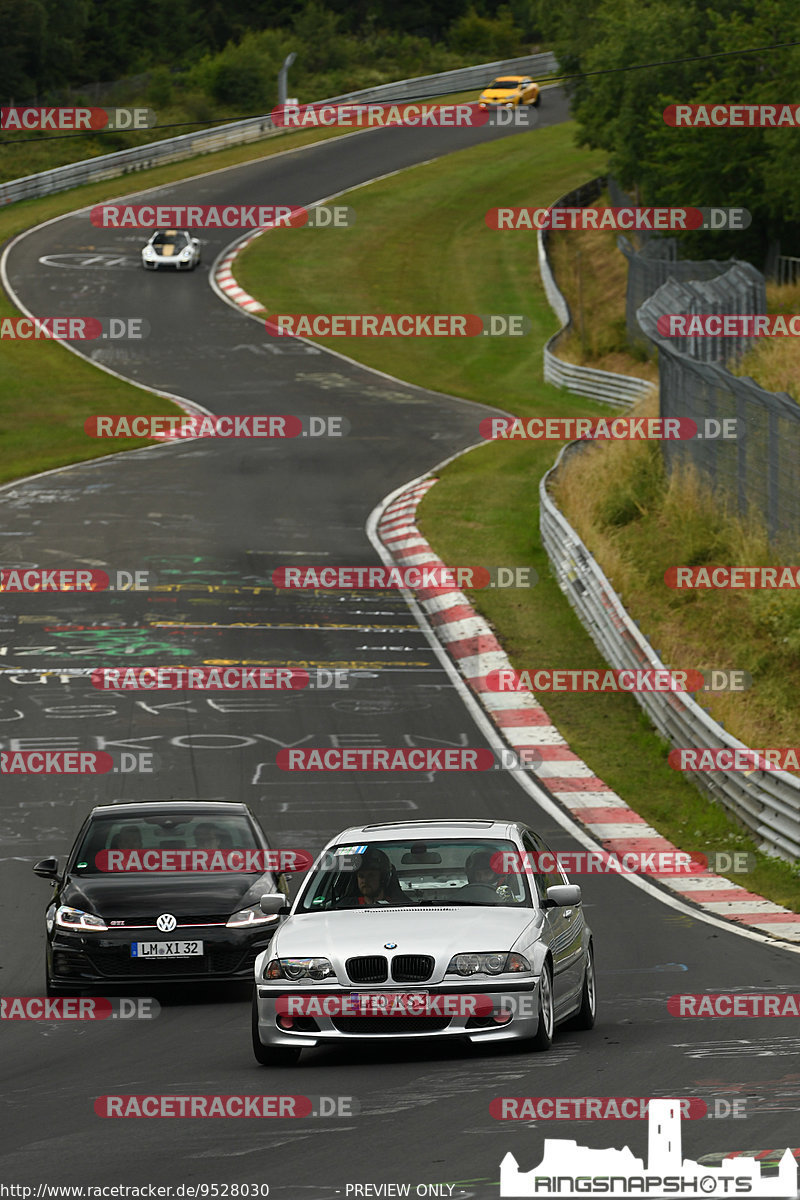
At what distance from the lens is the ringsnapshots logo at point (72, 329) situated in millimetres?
50625

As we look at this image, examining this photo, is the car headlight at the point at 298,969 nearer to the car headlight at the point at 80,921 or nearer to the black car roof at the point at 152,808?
the car headlight at the point at 80,921

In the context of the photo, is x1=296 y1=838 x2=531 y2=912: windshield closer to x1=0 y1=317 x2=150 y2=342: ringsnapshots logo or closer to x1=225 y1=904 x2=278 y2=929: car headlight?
x1=225 y1=904 x2=278 y2=929: car headlight

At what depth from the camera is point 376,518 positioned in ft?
110

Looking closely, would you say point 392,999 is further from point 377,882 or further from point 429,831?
point 429,831

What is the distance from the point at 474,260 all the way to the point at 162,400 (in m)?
21.8

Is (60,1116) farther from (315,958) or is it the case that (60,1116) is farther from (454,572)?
(454,572)

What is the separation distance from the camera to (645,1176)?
6434mm

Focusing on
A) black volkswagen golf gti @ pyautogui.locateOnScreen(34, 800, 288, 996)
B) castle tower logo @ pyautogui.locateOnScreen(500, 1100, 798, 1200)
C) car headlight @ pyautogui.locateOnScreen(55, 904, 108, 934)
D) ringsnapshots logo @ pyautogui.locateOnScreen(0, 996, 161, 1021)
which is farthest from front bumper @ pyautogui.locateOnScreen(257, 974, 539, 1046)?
car headlight @ pyautogui.locateOnScreen(55, 904, 108, 934)

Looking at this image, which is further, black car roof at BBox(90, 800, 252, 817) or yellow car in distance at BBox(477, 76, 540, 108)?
yellow car in distance at BBox(477, 76, 540, 108)

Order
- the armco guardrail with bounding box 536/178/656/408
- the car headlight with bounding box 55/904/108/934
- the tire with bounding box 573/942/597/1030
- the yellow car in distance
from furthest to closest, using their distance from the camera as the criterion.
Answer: the yellow car in distance, the armco guardrail with bounding box 536/178/656/408, the car headlight with bounding box 55/904/108/934, the tire with bounding box 573/942/597/1030

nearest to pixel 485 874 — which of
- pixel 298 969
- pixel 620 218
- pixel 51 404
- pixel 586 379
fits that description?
pixel 298 969

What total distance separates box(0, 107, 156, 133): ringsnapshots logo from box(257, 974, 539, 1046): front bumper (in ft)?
246

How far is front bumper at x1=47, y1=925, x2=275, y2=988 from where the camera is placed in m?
12.0

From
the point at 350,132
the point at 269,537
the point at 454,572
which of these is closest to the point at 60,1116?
the point at 454,572
